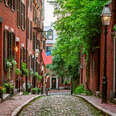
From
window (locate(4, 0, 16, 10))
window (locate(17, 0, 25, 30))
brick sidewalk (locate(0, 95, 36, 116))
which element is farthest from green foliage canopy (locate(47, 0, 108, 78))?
brick sidewalk (locate(0, 95, 36, 116))

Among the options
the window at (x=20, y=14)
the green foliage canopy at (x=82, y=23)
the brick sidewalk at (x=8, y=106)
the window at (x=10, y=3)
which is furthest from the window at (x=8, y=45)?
the green foliage canopy at (x=82, y=23)

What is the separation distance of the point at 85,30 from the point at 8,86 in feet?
18.0

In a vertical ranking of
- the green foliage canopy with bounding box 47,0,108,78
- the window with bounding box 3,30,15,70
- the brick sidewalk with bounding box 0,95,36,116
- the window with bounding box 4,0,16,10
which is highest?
the window with bounding box 4,0,16,10

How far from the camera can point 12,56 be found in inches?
780

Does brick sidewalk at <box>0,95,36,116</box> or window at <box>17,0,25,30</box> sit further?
window at <box>17,0,25,30</box>

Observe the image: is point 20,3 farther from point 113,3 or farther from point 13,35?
point 113,3

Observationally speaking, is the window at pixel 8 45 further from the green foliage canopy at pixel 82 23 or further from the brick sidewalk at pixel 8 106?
the green foliage canopy at pixel 82 23

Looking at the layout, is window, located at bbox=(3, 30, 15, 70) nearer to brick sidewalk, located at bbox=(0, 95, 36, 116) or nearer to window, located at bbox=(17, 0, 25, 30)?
window, located at bbox=(17, 0, 25, 30)

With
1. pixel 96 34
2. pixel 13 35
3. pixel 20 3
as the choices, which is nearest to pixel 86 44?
pixel 96 34

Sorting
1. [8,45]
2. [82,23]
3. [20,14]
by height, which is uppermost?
[20,14]

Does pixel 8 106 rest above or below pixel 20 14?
below

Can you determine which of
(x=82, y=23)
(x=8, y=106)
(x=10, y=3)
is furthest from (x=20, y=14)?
(x=8, y=106)

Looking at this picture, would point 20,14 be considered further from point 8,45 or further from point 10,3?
point 8,45

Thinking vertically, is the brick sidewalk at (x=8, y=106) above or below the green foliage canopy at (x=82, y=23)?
below
